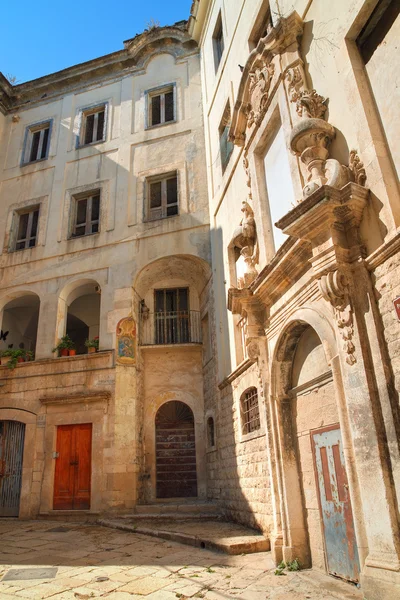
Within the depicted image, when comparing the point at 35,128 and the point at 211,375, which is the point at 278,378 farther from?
the point at 35,128

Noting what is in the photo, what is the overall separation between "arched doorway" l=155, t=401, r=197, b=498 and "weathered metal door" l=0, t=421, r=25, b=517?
375 cm

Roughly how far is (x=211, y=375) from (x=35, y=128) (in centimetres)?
1244

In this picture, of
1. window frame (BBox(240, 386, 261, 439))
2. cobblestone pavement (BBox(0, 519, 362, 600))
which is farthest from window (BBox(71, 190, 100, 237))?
cobblestone pavement (BBox(0, 519, 362, 600))

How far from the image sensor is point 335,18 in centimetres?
582

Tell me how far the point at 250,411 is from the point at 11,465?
7.65 m

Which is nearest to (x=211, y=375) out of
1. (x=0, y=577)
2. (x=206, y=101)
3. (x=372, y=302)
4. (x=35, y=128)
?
(x=0, y=577)

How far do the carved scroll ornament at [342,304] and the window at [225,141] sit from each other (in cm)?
706

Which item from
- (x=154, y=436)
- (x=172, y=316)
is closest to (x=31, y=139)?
(x=172, y=316)

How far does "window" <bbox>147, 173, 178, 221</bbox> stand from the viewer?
555 inches

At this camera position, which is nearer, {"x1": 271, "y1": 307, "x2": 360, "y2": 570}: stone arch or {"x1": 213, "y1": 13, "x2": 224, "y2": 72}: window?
{"x1": 271, "y1": 307, "x2": 360, "y2": 570}: stone arch

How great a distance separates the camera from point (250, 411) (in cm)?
834

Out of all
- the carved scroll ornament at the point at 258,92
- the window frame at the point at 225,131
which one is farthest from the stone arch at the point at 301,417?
the window frame at the point at 225,131

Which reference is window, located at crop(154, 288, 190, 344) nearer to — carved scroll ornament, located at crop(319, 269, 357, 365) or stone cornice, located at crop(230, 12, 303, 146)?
stone cornice, located at crop(230, 12, 303, 146)

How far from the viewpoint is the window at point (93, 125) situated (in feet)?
53.2
